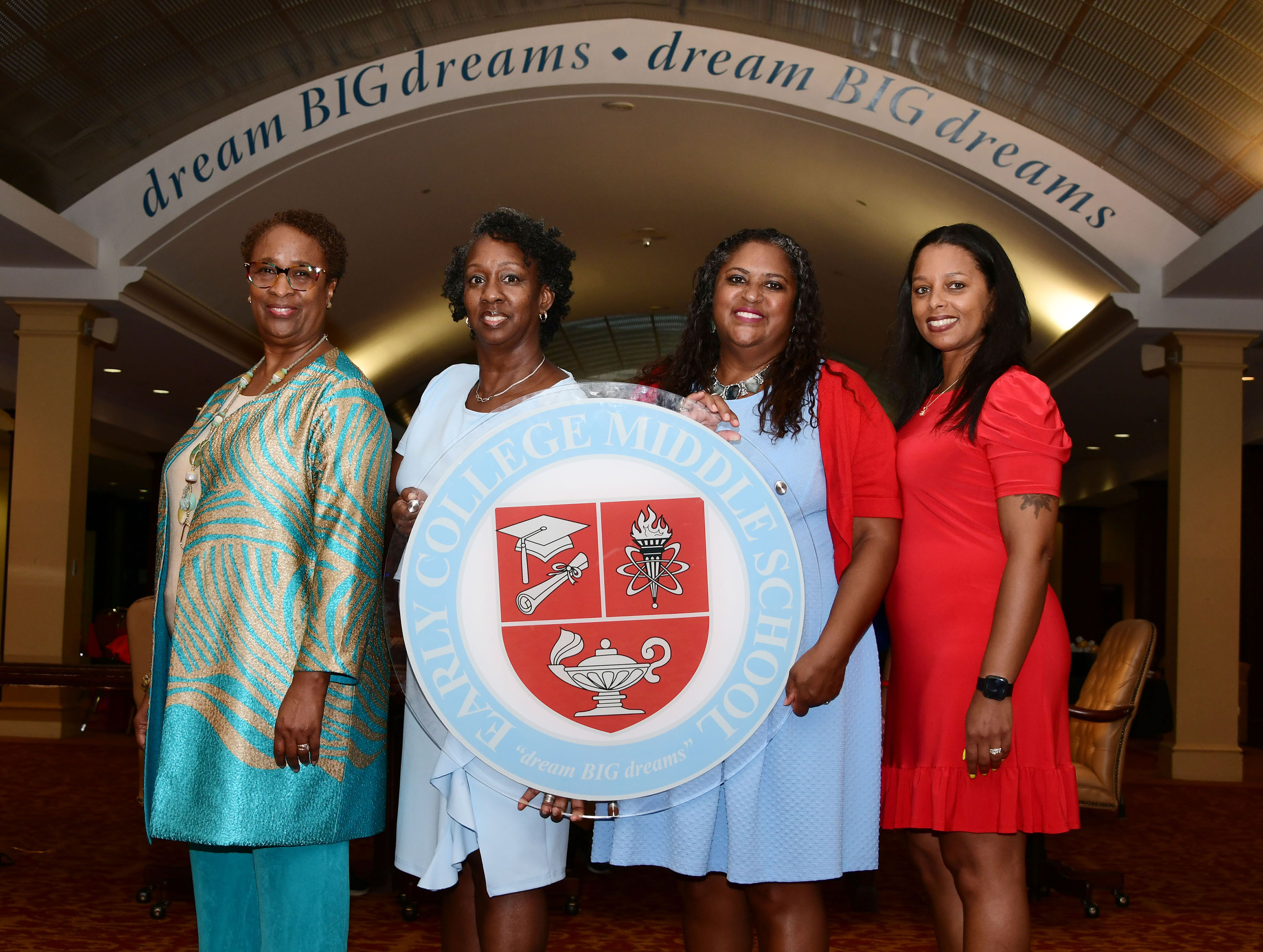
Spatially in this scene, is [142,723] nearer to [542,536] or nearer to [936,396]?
[542,536]

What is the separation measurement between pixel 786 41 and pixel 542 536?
18.8 feet

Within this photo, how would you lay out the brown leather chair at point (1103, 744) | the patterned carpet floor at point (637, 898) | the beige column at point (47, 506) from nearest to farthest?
the patterned carpet floor at point (637, 898), the brown leather chair at point (1103, 744), the beige column at point (47, 506)

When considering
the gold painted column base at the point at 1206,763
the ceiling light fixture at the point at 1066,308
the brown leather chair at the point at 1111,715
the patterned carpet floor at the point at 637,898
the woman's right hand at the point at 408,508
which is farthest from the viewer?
the ceiling light fixture at the point at 1066,308

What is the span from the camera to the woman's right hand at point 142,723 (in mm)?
1887

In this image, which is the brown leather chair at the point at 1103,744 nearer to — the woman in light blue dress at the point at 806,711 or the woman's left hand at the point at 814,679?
the woman in light blue dress at the point at 806,711

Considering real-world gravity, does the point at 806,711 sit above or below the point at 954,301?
below

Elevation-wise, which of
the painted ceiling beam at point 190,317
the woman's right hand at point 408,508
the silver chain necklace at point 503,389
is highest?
the painted ceiling beam at point 190,317

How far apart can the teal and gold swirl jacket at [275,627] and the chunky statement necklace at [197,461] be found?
0.06 ft

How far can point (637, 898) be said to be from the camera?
146 inches

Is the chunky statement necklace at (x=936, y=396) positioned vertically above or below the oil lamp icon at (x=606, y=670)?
above

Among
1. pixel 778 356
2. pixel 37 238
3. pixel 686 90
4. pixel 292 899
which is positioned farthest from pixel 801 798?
pixel 37 238

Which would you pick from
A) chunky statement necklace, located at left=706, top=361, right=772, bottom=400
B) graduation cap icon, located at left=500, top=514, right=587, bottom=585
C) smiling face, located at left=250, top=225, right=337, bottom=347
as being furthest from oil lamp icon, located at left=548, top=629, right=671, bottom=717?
smiling face, located at left=250, top=225, right=337, bottom=347

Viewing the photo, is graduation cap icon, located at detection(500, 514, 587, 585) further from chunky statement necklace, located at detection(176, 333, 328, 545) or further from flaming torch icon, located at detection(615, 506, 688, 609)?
chunky statement necklace, located at detection(176, 333, 328, 545)

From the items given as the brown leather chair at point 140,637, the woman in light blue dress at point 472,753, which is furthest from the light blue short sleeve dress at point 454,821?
the brown leather chair at point 140,637
